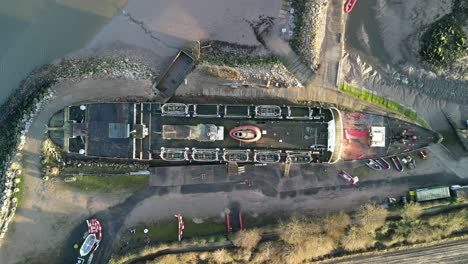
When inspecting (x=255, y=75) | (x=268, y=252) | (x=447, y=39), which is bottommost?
(x=268, y=252)

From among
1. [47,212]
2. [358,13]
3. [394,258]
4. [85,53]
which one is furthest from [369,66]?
[47,212]

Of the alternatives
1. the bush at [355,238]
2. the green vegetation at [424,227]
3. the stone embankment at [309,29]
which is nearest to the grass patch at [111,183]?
the stone embankment at [309,29]

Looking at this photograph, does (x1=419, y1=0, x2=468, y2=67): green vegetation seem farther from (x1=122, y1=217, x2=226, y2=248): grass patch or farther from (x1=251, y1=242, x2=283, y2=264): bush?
(x1=122, y1=217, x2=226, y2=248): grass patch

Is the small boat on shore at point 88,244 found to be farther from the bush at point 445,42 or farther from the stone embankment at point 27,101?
the bush at point 445,42

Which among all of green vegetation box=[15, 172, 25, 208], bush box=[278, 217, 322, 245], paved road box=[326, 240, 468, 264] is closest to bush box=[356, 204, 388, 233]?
paved road box=[326, 240, 468, 264]

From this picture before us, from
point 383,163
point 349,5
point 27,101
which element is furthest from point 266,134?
point 27,101

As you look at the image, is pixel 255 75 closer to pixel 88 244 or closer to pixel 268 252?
pixel 268 252
